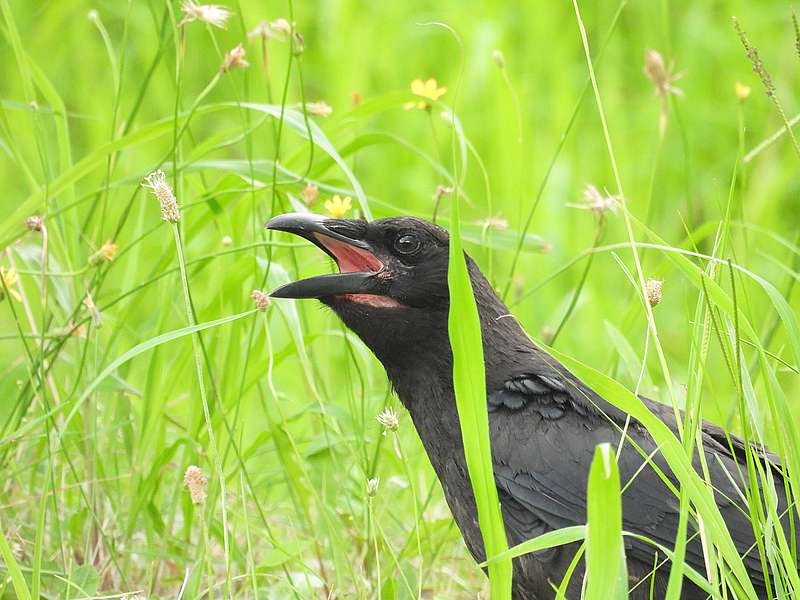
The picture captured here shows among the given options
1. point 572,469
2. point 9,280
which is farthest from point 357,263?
point 9,280

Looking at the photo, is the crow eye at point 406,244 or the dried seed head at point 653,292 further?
the crow eye at point 406,244

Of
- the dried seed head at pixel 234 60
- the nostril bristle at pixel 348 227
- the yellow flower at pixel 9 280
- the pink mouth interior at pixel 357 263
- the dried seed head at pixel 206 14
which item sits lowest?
the yellow flower at pixel 9 280

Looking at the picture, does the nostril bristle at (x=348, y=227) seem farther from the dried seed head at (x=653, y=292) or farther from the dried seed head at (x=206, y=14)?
the dried seed head at (x=653, y=292)

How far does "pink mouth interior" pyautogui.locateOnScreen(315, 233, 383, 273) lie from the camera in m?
3.10

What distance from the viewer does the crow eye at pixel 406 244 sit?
3.08m

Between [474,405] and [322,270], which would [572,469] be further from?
[322,270]

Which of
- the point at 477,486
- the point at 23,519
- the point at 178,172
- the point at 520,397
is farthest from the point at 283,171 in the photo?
the point at 477,486

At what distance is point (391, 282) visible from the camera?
306 centimetres

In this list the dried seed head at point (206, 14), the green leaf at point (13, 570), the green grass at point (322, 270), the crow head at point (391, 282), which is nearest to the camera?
the green leaf at point (13, 570)

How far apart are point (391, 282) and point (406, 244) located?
0.10m

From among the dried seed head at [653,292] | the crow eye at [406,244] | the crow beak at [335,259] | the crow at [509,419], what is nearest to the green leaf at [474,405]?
the dried seed head at [653,292]

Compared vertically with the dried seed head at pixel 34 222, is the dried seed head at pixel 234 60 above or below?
above

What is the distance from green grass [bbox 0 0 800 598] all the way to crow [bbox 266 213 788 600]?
0.39 ft

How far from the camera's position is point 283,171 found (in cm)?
330
